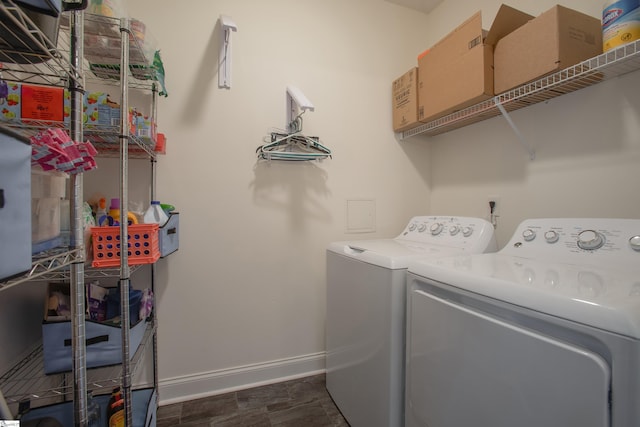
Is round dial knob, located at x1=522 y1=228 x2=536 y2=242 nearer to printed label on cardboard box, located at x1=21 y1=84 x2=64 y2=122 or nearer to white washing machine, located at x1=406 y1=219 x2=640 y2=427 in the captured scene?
white washing machine, located at x1=406 y1=219 x2=640 y2=427

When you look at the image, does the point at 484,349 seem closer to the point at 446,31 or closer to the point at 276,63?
the point at 276,63

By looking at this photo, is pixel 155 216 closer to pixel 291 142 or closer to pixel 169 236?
pixel 169 236

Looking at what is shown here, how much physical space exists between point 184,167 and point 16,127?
0.67m

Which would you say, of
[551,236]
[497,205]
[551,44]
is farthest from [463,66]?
[551,236]

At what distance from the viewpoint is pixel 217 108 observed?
1.65m

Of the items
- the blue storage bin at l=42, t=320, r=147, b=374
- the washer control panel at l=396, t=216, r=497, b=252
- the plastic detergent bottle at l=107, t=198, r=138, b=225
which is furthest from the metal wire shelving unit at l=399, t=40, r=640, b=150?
the blue storage bin at l=42, t=320, r=147, b=374

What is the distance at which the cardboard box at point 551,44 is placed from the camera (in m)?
1.06

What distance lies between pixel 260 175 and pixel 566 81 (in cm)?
157

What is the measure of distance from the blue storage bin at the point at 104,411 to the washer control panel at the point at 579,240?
1.78 meters

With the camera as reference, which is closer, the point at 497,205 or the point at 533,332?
the point at 533,332

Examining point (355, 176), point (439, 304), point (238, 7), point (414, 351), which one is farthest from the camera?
point (355, 176)

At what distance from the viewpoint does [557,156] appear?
135 cm

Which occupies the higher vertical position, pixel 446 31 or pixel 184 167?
pixel 446 31

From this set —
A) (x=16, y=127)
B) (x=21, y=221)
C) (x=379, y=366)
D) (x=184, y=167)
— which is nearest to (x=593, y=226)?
(x=379, y=366)
